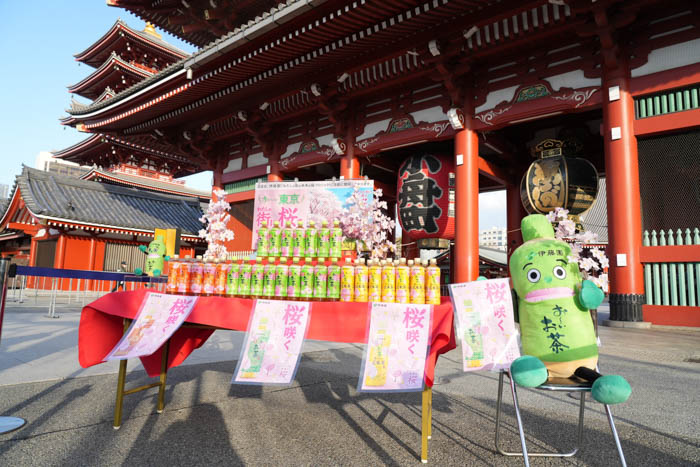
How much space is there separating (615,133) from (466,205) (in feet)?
8.52

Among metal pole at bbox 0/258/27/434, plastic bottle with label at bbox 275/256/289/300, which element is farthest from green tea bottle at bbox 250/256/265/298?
metal pole at bbox 0/258/27/434

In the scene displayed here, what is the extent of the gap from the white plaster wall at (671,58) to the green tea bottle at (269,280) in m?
6.79

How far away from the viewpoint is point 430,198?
8523mm

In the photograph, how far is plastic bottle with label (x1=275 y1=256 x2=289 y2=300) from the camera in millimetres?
2616

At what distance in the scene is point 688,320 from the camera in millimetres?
5910

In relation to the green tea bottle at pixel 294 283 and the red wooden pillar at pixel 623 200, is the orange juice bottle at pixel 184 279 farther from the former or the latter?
the red wooden pillar at pixel 623 200

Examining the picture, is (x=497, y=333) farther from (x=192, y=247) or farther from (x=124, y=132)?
(x=192, y=247)

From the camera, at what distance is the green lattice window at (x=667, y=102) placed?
598cm

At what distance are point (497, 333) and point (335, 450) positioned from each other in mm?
1114

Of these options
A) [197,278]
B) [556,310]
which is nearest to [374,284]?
[556,310]


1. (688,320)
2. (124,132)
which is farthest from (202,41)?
(688,320)

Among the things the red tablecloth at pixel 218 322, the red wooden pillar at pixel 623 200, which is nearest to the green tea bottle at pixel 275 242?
the red tablecloth at pixel 218 322

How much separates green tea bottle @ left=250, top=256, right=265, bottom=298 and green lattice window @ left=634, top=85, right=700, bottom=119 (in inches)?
263

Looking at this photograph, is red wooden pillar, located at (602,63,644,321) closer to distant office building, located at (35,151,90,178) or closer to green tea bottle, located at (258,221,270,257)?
green tea bottle, located at (258,221,270,257)
